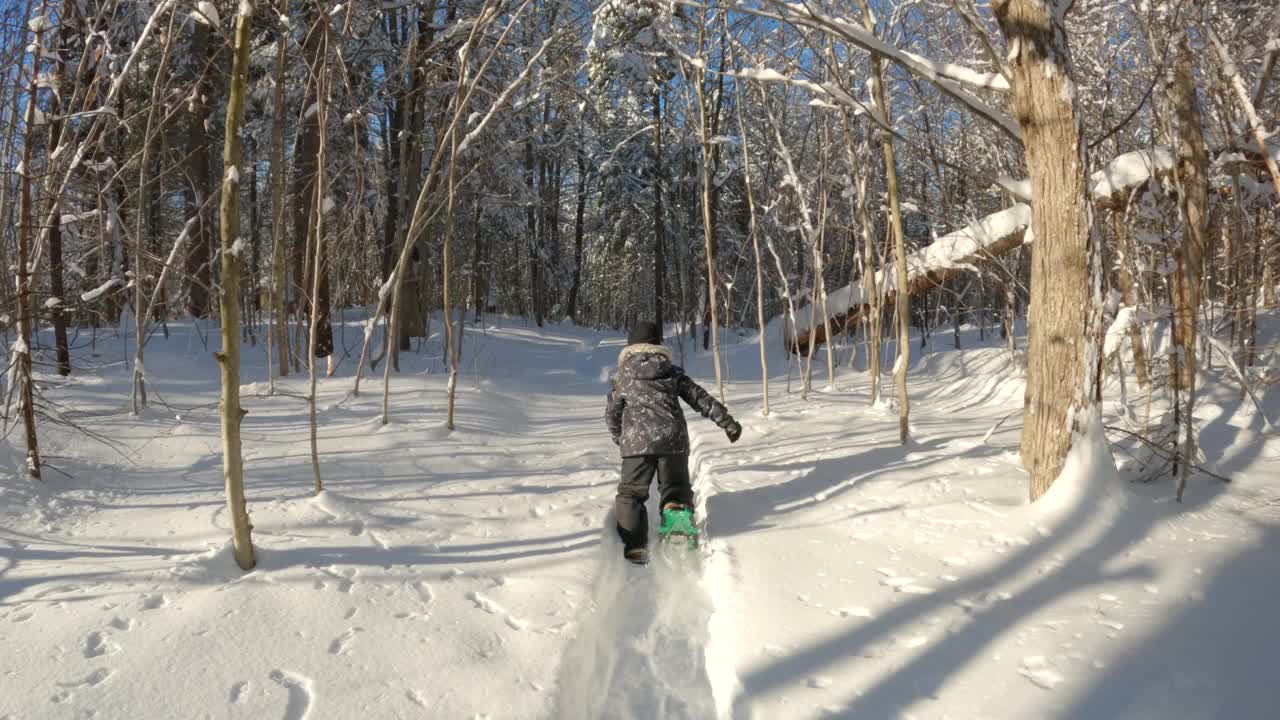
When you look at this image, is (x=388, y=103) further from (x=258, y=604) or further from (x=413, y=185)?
(x=258, y=604)

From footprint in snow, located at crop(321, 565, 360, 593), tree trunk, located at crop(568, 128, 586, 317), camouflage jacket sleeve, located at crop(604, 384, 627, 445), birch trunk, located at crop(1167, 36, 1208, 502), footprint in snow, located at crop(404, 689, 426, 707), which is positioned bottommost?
footprint in snow, located at crop(404, 689, 426, 707)

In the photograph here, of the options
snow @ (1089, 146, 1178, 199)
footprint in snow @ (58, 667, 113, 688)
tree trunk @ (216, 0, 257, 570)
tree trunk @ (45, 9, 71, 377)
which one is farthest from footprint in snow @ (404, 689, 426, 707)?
snow @ (1089, 146, 1178, 199)

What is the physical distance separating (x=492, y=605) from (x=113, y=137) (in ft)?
26.1

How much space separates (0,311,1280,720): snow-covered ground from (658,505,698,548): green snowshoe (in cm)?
17

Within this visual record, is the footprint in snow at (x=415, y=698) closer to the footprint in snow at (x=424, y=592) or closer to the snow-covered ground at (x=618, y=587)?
the snow-covered ground at (x=618, y=587)

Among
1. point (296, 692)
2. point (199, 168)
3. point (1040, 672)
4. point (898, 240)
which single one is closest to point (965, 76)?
point (898, 240)

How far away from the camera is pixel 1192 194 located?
5141 mm

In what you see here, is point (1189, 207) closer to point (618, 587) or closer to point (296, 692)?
point (618, 587)

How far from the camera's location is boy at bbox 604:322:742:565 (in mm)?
4605

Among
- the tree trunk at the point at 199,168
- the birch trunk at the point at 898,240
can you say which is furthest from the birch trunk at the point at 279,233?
the birch trunk at the point at 898,240

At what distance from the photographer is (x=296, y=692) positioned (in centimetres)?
262

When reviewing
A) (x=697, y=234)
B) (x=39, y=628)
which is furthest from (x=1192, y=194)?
(x=697, y=234)

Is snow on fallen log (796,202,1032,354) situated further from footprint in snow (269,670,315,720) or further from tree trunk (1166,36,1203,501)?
footprint in snow (269,670,315,720)

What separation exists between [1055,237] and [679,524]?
293 cm
